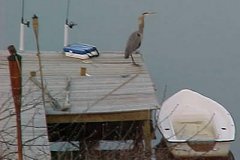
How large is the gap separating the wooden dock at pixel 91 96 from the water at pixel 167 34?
3.46 feet

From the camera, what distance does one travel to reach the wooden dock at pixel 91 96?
186 inches

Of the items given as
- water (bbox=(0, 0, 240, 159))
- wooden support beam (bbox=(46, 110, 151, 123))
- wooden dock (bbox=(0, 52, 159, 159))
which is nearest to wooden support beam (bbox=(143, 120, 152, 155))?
→ wooden dock (bbox=(0, 52, 159, 159))

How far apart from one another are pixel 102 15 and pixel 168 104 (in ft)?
7.23

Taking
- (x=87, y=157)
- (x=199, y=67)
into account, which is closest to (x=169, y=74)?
(x=199, y=67)

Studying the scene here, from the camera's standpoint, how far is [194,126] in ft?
17.3

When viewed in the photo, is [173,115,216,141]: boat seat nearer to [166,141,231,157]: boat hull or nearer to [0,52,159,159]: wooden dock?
[166,141,231,157]: boat hull

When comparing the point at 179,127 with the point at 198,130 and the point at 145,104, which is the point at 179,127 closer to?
the point at 198,130

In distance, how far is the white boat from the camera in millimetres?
4859

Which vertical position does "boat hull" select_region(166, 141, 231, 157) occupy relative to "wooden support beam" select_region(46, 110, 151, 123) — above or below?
below

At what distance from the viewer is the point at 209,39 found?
7285mm

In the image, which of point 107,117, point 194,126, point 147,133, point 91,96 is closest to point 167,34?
point 194,126

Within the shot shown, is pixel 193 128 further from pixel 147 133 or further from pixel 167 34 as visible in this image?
pixel 167 34

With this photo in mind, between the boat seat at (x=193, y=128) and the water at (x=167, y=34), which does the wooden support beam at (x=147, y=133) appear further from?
the water at (x=167, y=34)

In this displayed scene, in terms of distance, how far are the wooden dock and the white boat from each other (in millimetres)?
202
